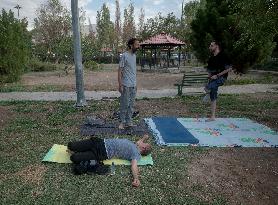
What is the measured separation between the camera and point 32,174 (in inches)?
218

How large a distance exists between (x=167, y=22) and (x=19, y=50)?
82.3 feet

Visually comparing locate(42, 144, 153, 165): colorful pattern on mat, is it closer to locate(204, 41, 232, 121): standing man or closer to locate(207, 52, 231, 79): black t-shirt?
locate(204, 41, 232, 121): standing man

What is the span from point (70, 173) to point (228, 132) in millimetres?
3965

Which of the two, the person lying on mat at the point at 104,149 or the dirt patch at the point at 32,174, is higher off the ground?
the person lying on mat at the point at 104,149

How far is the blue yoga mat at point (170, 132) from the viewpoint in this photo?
7238 millimetres

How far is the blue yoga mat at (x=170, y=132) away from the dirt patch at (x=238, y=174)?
70cm

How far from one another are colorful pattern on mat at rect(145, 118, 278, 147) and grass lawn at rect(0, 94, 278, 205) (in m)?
0.53

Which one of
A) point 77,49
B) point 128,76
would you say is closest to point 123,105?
point 128,76

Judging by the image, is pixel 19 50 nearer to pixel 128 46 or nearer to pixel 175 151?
pixel 128 46

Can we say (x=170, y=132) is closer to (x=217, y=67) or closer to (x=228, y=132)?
(x=228, y=132)

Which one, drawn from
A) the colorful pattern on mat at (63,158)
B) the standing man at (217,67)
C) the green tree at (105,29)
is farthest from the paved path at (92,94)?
the green tree at (105,29)

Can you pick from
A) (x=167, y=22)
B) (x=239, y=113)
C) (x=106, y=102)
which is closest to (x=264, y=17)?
(x=239, y=113)

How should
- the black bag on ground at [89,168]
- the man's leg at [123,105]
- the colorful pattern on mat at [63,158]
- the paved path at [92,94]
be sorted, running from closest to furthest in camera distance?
the black bag on ground at [89,168], the colorful pattern on mat at [63,158], the man's leg at [123,105], the paved path at [92,94]

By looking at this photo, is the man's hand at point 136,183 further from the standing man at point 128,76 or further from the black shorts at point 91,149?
the standing man at point 128,76
